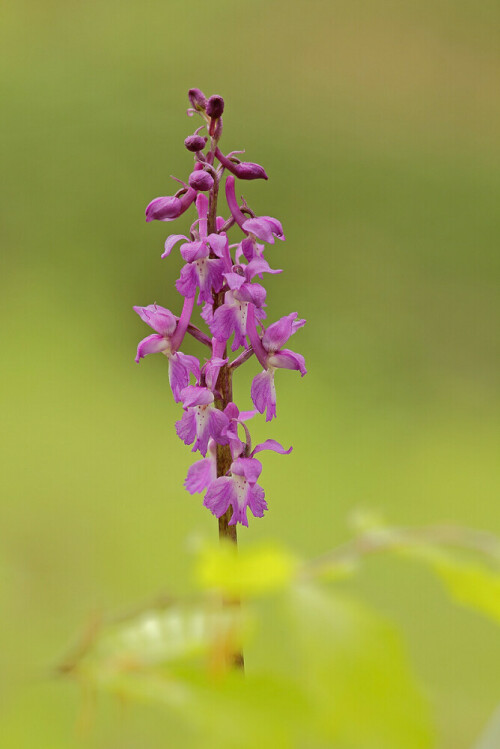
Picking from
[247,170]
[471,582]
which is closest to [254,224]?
[247,170]

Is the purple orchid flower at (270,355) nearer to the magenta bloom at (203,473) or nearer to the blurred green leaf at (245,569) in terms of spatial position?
the magenta bloom at (203,473)

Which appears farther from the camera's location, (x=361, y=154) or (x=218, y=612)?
(x=361, y=154)

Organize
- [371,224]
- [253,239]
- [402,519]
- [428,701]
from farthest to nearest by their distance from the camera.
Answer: [371,224], [402,519], [253,239], [428,701]

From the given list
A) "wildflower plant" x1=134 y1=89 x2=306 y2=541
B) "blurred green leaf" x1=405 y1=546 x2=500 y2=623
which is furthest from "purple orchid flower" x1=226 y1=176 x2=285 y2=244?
"blurred green leaf" x1=405 y1=546 x2=500 y2=623

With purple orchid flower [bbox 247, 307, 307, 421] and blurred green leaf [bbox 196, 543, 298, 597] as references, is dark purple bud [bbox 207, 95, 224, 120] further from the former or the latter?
blurred green leaf [bbox 196, 543, 298, 597]

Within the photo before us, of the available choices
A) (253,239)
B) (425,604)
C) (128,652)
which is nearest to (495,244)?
(425,604)

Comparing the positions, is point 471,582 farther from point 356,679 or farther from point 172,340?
point 172,340

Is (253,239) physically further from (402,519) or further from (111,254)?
(111,254)

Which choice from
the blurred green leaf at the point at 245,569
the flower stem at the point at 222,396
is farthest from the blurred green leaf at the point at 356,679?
the flower stem at the point at 222,396
